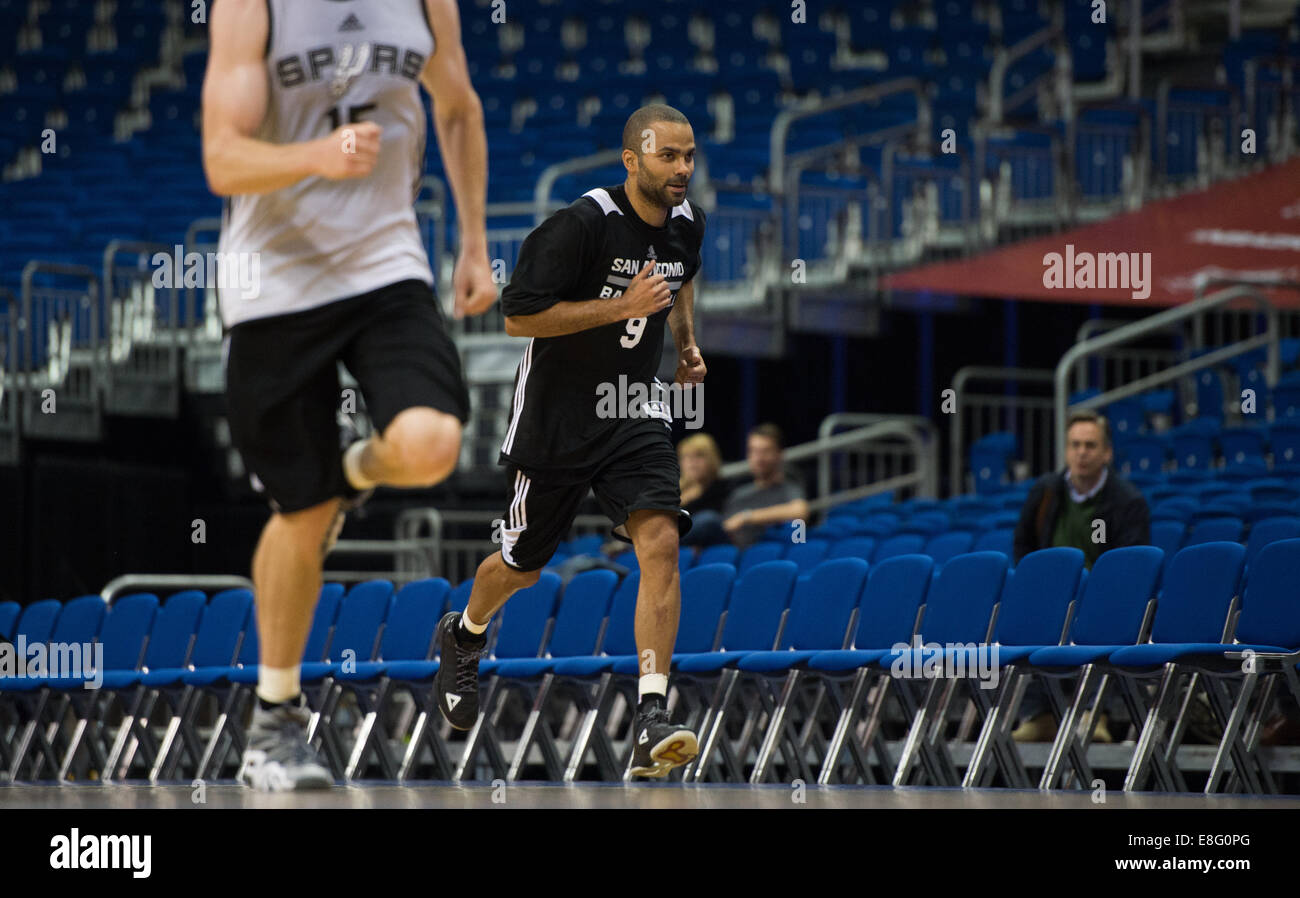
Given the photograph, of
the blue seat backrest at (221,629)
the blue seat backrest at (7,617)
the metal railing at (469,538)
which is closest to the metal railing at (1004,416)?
the metal railing at (469,538)

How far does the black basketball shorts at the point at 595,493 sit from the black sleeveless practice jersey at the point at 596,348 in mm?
42

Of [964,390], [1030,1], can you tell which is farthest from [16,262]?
[1030,1]

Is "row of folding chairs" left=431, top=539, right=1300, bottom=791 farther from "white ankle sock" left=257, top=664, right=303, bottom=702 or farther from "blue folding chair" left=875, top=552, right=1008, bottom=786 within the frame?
"white ankle sock" left=257, top=664, right=303, bottom=702

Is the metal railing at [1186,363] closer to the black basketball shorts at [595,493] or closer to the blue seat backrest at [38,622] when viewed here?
the blue seat backrest at [38,622]

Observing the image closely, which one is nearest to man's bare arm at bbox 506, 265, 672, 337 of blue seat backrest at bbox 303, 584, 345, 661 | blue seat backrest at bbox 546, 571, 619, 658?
blue seat backrest at bbox 546, 571, 619, 658

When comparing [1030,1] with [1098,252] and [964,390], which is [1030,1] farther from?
[1098,252]

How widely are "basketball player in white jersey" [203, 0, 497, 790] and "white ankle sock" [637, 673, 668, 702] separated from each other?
1332 millimetres

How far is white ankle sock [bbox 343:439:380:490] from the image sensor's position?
370cm

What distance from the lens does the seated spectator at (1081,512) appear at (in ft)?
25.1

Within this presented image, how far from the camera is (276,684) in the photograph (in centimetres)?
378
